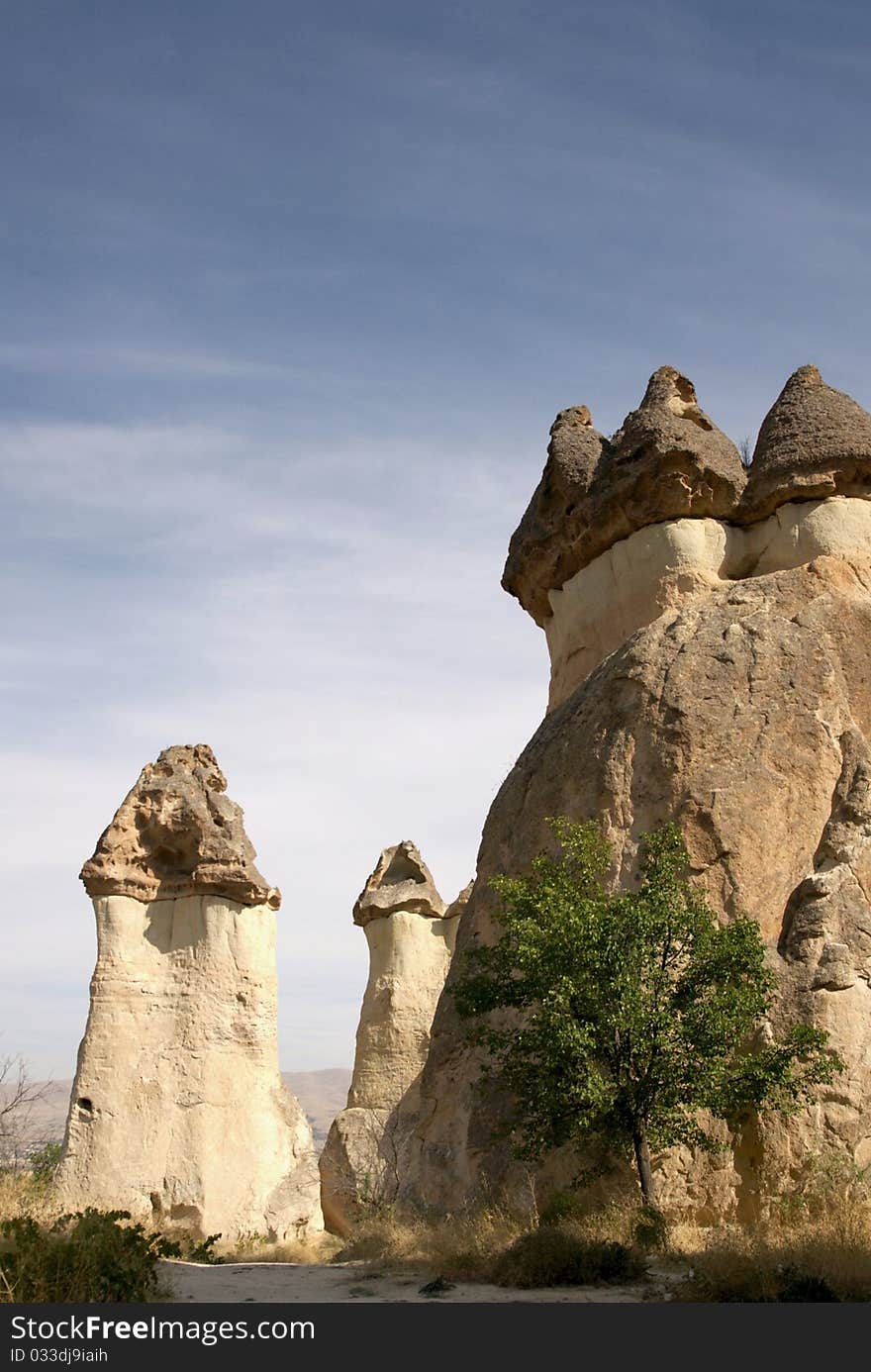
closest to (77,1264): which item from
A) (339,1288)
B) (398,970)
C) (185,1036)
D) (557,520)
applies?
(339,1288)

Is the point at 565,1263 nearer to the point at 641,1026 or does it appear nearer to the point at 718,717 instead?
the point at 641,1026

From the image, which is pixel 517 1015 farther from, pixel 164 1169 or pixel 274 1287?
pixel 164 1169

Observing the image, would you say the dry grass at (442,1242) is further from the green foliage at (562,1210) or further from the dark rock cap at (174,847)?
the dark rock cap at (174,847)

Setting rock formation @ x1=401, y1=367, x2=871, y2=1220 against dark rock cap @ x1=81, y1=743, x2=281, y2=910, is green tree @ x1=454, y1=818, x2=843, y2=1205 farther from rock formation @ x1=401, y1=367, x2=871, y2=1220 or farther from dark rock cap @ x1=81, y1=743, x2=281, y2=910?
dark rock cap @ x1=81, y1=743, x2=281, y2=910

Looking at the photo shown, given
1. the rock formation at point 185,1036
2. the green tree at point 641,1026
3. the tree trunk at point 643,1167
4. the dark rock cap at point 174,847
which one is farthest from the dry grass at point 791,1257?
the dark rock cap at point 174,847

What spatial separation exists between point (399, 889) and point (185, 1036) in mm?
8688

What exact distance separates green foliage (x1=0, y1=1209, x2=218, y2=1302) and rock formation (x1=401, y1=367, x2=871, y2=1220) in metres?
4.08

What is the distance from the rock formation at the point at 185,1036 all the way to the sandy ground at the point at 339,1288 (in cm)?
560

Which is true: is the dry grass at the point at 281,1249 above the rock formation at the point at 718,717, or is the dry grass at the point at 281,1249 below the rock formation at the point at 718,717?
below

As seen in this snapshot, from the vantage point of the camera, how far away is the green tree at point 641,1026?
1039 cm

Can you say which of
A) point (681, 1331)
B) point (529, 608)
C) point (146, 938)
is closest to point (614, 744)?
point (529, 608)

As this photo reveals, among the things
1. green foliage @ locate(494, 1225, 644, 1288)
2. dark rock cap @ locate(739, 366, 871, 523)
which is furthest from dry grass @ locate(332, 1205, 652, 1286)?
dark rock cap @ locate(739, 366, 871, 523)

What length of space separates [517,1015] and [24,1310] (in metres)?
6.31

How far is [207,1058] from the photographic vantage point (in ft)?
59.5
